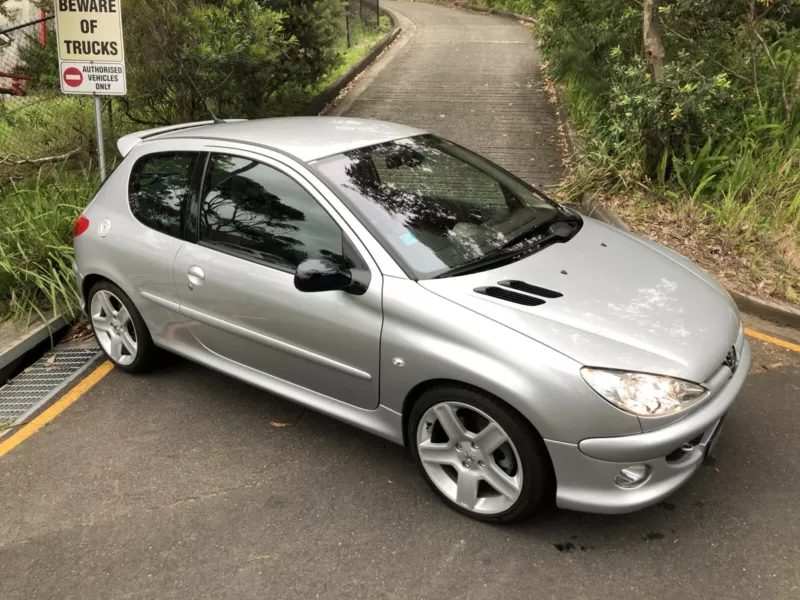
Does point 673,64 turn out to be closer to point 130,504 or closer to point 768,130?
point 768,130

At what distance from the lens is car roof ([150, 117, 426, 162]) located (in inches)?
140

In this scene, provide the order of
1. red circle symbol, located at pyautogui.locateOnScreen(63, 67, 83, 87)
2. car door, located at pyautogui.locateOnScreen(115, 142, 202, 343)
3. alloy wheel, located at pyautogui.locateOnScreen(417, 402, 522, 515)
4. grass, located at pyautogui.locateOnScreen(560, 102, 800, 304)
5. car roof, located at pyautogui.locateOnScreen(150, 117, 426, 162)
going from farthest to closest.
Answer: red circle symbol, located at pyautogui.locateOnScreen(63, 67, 83, 87)
grass, located at pyautogui.locateOnScreen(560, 102, 800, 304)
car door, located at pyautogui.locateOnScreen(115, 142, 202, 343)
car roof, located at pyautogui.locateOnScreen(150, 117, 426, 162)
alloy wheel, located at pyautogui.locateOnScreen(417, 402, 522, 515)

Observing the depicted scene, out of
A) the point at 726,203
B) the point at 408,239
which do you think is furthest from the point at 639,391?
the point at 726,203

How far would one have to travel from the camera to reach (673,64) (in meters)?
6.52

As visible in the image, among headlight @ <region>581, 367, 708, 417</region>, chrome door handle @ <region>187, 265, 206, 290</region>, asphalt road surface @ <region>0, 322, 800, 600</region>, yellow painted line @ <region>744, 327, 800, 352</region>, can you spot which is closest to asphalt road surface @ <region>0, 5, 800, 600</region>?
asphalt road surface @ <region>0, 322, 800, 600</region>

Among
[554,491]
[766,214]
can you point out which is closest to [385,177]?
[554,491]

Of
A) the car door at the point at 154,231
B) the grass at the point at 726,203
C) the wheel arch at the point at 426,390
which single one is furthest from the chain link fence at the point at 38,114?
the wheel arch at the point at 426,390

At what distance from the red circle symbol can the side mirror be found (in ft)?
12.4

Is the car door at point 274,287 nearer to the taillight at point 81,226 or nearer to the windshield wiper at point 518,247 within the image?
the windshield wiper at point 518,247

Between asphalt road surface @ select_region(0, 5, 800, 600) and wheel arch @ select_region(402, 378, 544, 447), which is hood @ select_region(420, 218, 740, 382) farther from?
asphalt road surface @ select_region(0, 5, 800, 600)

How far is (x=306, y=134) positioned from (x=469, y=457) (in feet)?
6.53

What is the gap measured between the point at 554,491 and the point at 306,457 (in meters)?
1.33

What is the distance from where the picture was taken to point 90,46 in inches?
A: 218

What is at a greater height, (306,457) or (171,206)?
(171,206)
